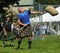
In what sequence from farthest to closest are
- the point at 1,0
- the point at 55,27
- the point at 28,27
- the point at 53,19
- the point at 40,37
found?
the point at 55,27 < the point at 53,19 < the point at 40,37 < the point at 28,27 < the point at 1,0

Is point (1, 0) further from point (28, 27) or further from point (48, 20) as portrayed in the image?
point (48, 20)

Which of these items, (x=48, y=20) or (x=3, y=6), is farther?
(x=48, y=20)

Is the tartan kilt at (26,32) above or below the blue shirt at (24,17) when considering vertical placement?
below

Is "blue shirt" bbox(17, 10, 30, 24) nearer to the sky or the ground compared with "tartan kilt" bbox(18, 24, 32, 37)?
nearer to the sky

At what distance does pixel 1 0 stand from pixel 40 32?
12766 millimetres

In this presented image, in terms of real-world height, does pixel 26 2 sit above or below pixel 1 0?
below

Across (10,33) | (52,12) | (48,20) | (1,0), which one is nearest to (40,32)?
(48,20)

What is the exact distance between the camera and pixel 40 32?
2459 centimetres

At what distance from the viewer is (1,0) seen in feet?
39.4

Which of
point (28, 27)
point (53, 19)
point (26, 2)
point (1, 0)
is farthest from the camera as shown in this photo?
point (26, 2)

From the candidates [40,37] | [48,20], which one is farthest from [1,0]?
[48,20]

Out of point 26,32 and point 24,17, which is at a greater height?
point 24,17

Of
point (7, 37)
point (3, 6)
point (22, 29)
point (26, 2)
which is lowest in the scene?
point (26, 2)

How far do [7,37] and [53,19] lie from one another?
10.7 meters
